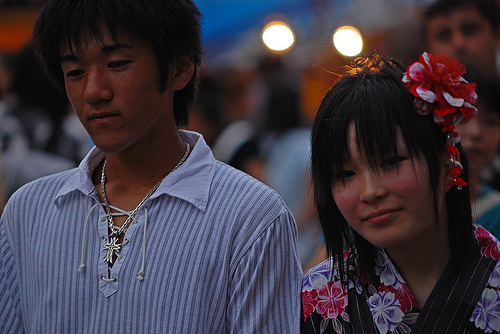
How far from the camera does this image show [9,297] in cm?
218

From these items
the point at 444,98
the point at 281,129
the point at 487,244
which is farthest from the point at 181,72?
the point at 281,129

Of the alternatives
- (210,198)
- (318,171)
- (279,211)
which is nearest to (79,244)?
(210,198)

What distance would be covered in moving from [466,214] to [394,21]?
4.35m

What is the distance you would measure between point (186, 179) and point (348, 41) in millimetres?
4051

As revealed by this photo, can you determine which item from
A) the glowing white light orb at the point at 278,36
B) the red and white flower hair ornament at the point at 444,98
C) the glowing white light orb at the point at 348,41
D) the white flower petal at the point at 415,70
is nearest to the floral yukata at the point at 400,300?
the red and white flower hair ornament at the point at 444,98

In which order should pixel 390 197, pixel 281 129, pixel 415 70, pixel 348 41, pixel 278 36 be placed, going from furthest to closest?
pixel 278 36
pixel 348 41
pixel 281 129
pixel 415 70
pixel 390 197

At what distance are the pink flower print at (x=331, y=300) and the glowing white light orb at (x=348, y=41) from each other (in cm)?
393

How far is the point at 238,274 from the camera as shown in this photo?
196 centimetres

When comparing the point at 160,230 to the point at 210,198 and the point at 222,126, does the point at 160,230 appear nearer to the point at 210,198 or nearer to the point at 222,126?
the point at 210,198

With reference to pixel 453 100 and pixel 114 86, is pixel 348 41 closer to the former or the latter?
pixel 453 100

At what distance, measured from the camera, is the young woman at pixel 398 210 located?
6.22 ft

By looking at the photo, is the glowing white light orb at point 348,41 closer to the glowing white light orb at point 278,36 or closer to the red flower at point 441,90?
the glowing white light orb at point 278,36

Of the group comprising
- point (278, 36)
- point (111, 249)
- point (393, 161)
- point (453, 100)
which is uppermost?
point (278, 36)

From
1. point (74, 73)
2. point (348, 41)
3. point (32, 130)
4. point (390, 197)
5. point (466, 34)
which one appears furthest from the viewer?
point (348, 41)
